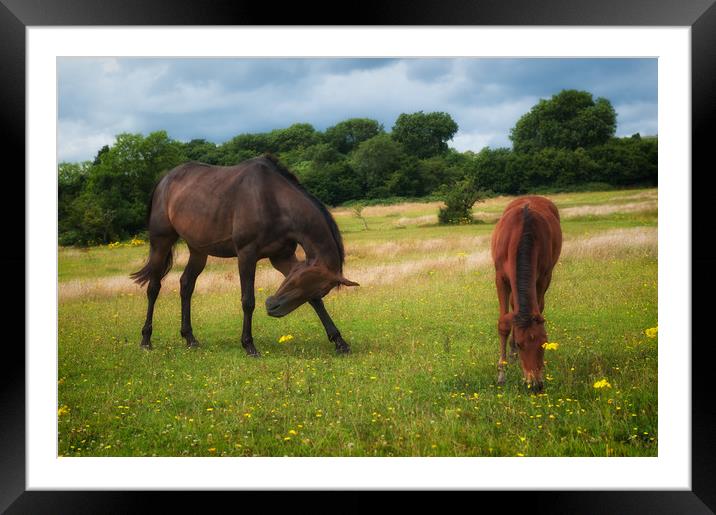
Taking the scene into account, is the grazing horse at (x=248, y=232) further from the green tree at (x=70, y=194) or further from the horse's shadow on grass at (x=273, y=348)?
the green tree at (x=70, y=194)

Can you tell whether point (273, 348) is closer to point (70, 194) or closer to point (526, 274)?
point (70, 194)

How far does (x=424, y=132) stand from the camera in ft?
21.9

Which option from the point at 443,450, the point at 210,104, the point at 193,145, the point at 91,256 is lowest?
the point at 443,450

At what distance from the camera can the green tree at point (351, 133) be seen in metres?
6.65

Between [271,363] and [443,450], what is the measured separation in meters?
2.24

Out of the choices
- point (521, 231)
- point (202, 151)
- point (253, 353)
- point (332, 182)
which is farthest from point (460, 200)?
point (202, 151)

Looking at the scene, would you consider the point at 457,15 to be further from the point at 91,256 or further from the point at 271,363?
the point at 91,256

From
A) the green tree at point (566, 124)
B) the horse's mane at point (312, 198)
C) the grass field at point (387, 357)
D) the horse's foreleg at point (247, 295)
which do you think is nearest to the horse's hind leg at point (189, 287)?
the grass field at point (387, 357)

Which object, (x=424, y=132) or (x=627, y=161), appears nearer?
(x=627, y=161)

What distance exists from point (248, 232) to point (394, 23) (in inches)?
122

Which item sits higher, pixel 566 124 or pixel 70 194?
pixel 566 124

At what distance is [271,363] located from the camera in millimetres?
6070

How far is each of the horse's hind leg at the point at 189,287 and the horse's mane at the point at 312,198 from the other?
163 centimetres

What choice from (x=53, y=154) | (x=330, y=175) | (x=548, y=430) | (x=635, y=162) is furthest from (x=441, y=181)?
(x=53, y=154)
